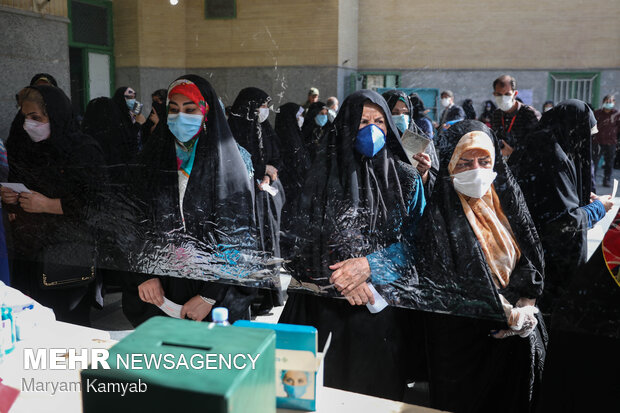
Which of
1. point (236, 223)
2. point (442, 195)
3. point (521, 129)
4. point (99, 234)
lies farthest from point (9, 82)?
point (521, 129)

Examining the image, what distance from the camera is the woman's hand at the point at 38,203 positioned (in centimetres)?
298

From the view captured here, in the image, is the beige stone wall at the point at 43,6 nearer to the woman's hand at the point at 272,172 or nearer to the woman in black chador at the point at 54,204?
the woman in black chador at the point at 54,204

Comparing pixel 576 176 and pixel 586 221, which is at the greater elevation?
pixel 576 176

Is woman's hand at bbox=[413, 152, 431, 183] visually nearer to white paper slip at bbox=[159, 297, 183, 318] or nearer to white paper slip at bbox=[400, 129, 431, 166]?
white paper slip at bbox=[400, 129, 431, 166]

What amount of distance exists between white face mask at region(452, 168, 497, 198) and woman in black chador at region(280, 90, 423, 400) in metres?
0.19

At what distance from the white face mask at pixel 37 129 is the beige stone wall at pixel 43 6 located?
61 centimetres

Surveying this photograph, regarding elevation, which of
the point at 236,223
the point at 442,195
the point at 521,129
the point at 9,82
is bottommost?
the point at 236,223

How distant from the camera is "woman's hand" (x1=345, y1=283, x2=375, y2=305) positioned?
7.22 feet

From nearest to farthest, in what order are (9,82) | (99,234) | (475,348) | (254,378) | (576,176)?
(254,378) < (576,176) < (475,348) < (9,82) < (99,234)

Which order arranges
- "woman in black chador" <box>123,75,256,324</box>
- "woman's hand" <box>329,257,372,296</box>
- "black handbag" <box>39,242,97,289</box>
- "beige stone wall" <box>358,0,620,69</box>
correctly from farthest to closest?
"black handbag" <box>39,242,97,289</box> → "woman in black chador" <box>123,75,256,324</box> → "woman's hand" <box>329,257,372,296</box> → "beige stone wall" <box>358,0,620,69</box>

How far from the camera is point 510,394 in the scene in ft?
6.46

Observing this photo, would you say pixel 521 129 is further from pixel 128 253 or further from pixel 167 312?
pixel 128 253

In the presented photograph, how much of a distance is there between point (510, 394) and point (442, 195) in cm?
82

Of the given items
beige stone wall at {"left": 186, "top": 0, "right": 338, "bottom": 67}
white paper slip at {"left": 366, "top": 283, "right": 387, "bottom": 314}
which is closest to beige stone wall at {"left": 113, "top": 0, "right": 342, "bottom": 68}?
beige stone wall at {"left": 186, "top": 0, "right": 338, "bottom": 67}
